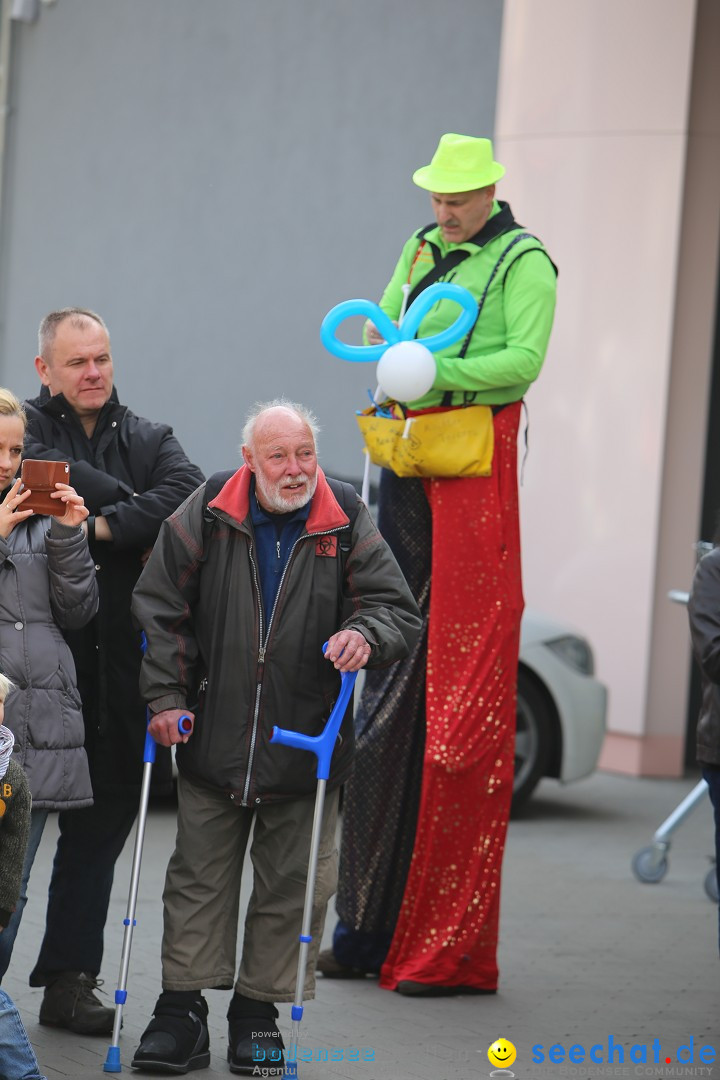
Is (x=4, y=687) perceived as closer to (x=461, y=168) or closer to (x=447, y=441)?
(x=447, y=441)

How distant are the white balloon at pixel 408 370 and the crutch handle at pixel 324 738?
1.18 meters

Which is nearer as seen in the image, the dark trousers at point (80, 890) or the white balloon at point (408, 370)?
the dark trousers at point (80, 890)

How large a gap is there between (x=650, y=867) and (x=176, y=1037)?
12.8 ft

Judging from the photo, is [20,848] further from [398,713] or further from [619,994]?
[619,994]

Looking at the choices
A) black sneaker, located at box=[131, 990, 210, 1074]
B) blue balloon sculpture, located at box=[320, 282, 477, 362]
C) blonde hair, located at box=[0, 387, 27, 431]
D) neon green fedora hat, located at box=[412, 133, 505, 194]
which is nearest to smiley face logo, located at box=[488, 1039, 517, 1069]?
black sneaker, located at box=[131, 990, 210, 1074]

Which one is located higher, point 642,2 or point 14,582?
point 642,2

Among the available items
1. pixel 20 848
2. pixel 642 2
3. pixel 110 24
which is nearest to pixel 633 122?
pixel 642 2

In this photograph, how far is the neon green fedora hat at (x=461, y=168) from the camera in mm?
5902

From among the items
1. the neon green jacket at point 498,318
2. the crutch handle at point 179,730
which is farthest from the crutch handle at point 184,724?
the neon green jacket at point 498,318

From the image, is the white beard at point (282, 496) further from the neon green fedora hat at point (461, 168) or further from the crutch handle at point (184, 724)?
the neon green fedora hat at point (461, 168)

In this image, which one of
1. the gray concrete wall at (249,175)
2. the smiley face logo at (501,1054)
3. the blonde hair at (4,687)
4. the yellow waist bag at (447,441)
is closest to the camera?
the blonde hair at (4,687)

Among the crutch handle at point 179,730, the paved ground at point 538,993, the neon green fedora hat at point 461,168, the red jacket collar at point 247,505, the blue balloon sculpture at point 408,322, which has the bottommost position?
the paved ground at point 538,993

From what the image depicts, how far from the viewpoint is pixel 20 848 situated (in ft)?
14.4

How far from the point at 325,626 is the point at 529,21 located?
800 cm
